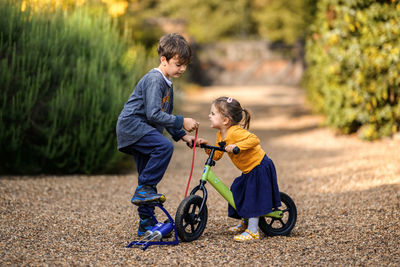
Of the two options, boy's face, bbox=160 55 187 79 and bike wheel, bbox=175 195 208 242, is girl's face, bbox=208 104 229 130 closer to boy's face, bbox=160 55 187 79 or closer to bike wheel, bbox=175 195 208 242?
boy's face, bbox=160 55 187 79

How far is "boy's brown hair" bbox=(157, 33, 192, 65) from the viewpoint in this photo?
10.8ft

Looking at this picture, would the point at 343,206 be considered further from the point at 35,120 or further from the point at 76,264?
the point at 35,120

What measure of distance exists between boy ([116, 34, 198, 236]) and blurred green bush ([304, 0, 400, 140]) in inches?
180

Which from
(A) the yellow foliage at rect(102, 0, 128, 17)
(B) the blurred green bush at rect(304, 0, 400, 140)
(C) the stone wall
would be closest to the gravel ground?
(B) the blurred green bush at rect(304, 0, 400, 140)

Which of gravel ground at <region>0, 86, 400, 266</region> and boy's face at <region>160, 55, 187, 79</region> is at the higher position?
boy's face at <region>160, 55, 187, 79</region>

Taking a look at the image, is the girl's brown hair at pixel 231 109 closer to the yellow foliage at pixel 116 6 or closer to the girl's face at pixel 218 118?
the girl's face at pixel 218 118

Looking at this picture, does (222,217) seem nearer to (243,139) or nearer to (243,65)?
(243,139)

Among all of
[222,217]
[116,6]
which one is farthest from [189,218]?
[116,6]

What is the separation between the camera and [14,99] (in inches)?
207

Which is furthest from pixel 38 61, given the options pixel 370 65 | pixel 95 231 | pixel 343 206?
pixel 370 65

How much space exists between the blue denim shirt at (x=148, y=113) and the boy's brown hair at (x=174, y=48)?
0.51 ft

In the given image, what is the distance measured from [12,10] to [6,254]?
3561mm

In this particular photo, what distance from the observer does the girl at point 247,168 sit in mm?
3395

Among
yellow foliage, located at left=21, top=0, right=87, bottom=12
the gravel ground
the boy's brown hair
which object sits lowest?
the gravel ground
